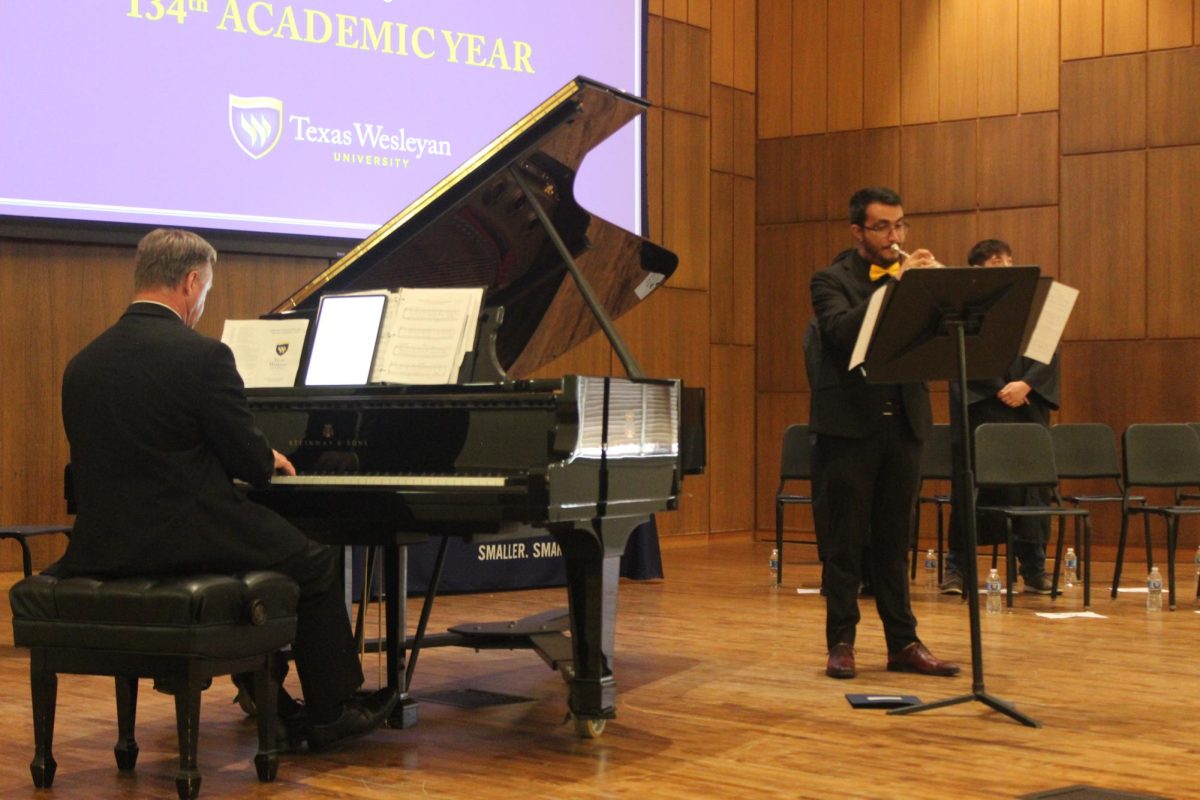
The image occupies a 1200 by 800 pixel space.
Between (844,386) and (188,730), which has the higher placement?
(844,386)

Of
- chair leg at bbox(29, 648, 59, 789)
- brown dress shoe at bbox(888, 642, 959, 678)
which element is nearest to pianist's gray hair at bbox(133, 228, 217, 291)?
chair leg at bbox(29, 648, 59, 789)

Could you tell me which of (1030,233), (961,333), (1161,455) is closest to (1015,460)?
(1161,455)

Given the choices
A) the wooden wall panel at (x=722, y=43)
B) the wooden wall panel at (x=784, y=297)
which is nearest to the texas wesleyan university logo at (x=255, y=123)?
the wooden wall panel at (x=722, y=43)

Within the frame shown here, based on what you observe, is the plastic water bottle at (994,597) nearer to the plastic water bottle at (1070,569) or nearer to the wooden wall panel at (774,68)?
the plastic water bottle at (1070,569)

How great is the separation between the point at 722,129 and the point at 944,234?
1712 millimetres

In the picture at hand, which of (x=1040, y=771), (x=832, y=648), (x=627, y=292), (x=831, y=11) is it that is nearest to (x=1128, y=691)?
(x=832, y=648)

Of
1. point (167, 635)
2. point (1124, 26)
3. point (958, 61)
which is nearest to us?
point (167, 635)

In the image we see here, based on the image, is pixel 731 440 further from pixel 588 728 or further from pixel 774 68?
pixel 588 728

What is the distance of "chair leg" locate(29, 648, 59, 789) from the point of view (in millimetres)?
3189

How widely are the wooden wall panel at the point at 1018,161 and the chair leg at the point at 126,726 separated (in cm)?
717

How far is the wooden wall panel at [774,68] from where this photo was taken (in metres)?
10.2

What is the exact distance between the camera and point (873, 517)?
14.9 ft

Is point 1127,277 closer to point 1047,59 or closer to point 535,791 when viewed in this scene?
point 1047,59

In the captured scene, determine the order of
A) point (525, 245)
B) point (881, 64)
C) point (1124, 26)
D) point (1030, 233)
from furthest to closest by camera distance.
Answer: point (881, 64) < point (1030, 233) < point (1124, 26) < point (525, 245)
